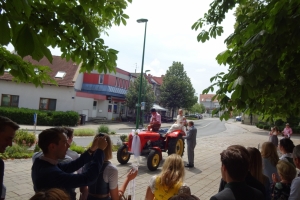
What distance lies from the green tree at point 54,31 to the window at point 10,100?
2652cm

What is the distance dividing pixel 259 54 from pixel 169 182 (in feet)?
6.12

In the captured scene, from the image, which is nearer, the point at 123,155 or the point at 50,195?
the point at 50,195

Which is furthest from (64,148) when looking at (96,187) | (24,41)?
(24,41)

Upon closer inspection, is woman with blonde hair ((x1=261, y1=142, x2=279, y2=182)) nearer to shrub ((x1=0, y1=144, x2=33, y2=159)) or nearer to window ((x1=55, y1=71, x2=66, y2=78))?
shrub ((x1=0, y1=144, x2=33, y2=159))

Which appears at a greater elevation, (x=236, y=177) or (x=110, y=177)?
(x=236, y=177)

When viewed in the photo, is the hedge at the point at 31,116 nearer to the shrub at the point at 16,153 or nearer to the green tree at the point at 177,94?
the shrub at the point at 16,153

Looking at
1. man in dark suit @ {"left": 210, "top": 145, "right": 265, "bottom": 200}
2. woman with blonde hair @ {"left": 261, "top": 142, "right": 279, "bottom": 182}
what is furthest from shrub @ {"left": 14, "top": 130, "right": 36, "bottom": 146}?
man in dark suit @ {"left": 210, "top": 145, "right": 265, "bottom": 200}

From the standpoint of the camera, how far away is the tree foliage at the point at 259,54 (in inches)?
106

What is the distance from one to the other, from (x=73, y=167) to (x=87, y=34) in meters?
1.51

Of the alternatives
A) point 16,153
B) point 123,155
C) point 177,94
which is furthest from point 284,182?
point 177,94

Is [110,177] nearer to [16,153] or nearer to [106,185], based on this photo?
[106,185]

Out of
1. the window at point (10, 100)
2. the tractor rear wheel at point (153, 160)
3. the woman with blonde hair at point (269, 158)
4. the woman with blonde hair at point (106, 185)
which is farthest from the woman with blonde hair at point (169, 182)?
the window at point (10, 100)

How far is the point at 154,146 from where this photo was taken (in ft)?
31.5

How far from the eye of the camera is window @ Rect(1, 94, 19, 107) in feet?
87.8
